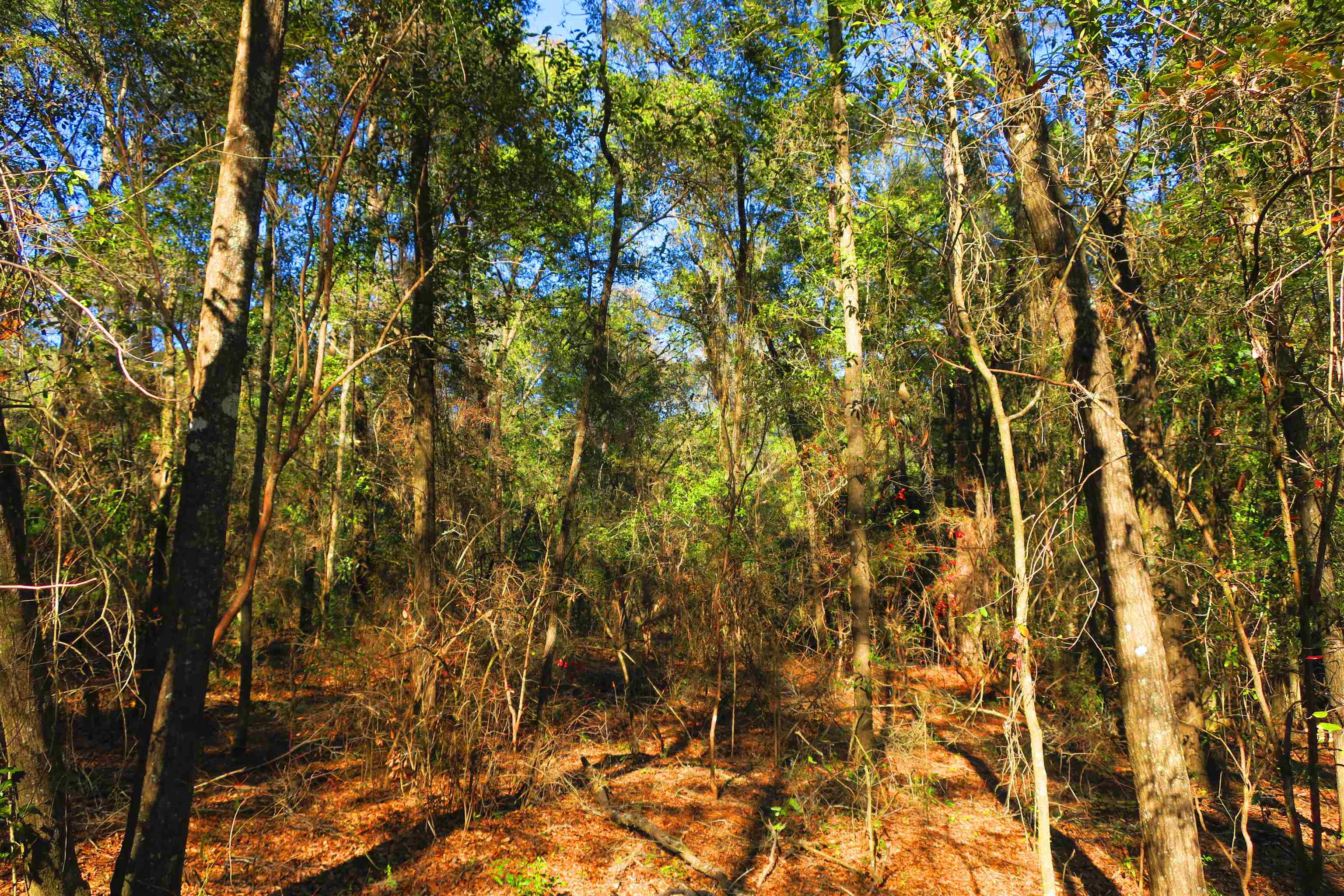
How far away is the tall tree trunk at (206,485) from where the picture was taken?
3318 millimetres

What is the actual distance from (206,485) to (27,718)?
4.50ft

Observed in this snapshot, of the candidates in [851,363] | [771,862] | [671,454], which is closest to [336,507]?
[671,454]

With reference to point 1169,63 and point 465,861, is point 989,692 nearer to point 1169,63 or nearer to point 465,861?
point 465,861

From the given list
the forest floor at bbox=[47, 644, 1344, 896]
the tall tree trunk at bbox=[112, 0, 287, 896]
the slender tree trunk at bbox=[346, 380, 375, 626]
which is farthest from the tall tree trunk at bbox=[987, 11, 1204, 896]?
the slender tree trunk at bbox=[346, 380, 375, 626]

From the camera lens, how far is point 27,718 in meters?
3.31

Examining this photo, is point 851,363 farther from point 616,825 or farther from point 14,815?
point 14,815

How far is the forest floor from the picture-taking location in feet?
17.3

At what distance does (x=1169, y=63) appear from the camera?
4051 millimetres

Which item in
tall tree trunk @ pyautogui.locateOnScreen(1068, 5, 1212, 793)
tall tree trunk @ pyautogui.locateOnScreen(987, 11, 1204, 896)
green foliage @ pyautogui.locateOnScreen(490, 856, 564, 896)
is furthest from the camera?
tall tree trunk @ pyautogui.locateOnScreen(1068, 5, 1212, 793)

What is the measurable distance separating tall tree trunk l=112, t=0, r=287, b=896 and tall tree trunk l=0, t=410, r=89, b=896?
A: 1.03 feet

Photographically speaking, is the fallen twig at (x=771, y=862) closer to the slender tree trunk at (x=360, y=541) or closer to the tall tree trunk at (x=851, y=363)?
the tall tree trunk at (x=851, y=363)

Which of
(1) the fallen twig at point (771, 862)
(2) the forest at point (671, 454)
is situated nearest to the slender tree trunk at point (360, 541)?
(2) the forest at point (671, 454)

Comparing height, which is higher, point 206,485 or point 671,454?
point 671,454

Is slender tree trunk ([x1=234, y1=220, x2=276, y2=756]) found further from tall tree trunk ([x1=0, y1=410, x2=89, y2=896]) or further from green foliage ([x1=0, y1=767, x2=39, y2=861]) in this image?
green foliage ([x1=0, y1=767, x2=39, y2=861])
